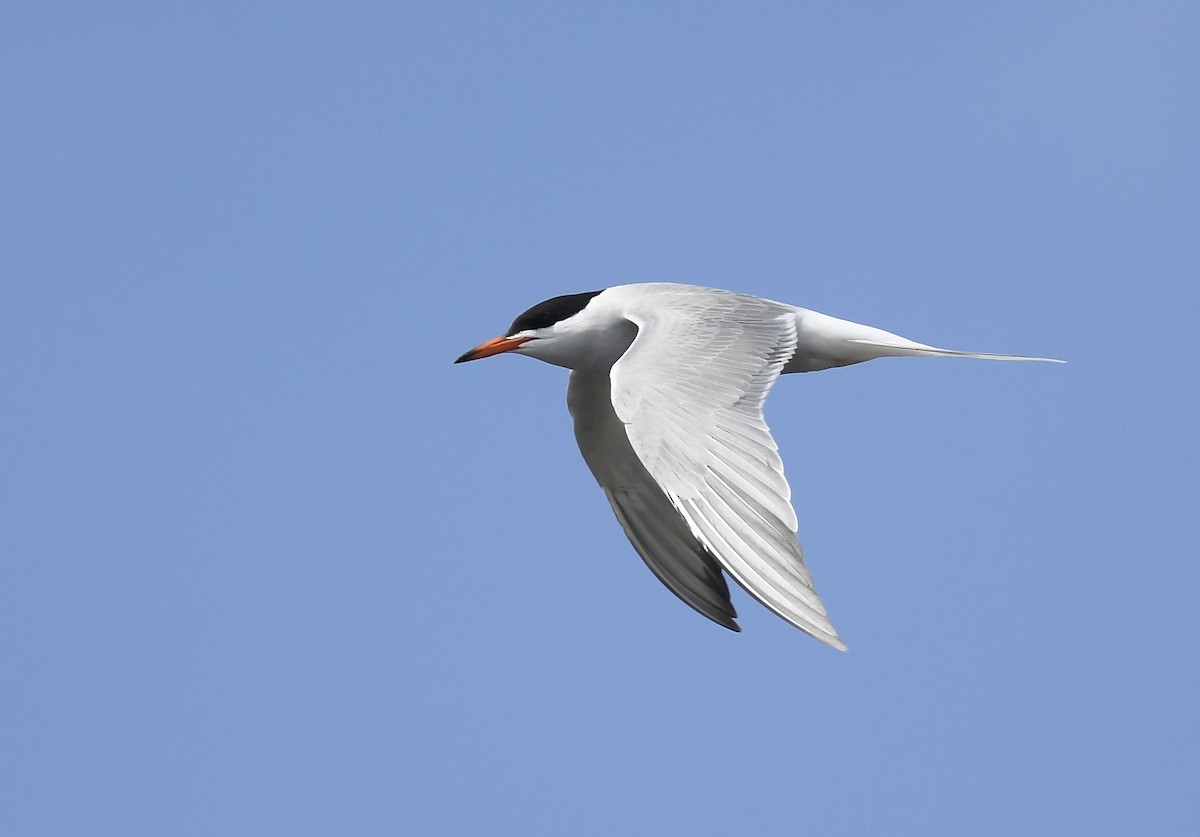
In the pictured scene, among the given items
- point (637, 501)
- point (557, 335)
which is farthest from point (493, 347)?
point (637, 501)

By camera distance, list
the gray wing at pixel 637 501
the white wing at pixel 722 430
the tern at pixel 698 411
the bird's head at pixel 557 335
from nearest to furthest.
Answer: the white wing at pixel 722 430 < the tern at pixel 698 411 < the bird's head at pixel 557 335 < the gray wing at pixel 637 501

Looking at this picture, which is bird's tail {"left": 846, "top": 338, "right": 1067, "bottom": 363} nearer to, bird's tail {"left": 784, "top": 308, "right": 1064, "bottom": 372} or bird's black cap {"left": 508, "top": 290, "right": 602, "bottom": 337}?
bird's tail {"left": 784, "top": 308, "right": 1064, "bottom": 372}

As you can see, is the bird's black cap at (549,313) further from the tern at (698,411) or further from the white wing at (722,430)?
the white wing at (722,430)

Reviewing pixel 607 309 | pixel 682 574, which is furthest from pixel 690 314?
pixel 682 574

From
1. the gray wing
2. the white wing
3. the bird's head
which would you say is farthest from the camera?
the gray wing

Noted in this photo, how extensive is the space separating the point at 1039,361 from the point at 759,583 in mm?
3304

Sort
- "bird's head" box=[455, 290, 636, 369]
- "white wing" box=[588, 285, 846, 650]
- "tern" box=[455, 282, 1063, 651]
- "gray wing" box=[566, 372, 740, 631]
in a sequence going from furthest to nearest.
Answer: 1. "gray wing" box=[566, 372, 740, 631]
2. "bird's head" box=[455, 290, 636, 369]
3. "tern" box=[455, 282, 1063, 651]
4. "white wing" box=[588, 285, 846, 650]

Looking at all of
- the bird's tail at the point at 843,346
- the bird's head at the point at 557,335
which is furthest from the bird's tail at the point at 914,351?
the bird's head at the point at 557,335

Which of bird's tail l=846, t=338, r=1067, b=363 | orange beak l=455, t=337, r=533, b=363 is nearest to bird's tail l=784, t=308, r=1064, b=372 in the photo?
bird's tail l=846, t=338, r=1067, b=363

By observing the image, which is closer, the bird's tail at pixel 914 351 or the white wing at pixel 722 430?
the white wing at pixel 722 430

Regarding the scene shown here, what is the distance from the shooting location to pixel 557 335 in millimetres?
7340

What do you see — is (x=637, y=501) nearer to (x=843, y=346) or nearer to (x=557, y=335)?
(x=557, y=335)

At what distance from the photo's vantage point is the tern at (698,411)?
532 cm

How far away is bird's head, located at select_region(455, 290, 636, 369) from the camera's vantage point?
23.9ft
